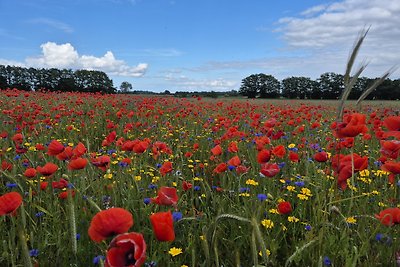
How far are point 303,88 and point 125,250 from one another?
4790 cm

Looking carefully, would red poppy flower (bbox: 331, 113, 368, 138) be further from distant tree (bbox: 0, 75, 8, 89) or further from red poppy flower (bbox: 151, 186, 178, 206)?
distant tree (bbox: 0, 75, 8, 89)

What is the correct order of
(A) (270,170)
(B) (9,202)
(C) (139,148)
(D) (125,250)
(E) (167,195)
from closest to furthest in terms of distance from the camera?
(D) (125,250) → (B) (9,202) → (E) (167,195) → (A) (270,170) → (C) (139,148)

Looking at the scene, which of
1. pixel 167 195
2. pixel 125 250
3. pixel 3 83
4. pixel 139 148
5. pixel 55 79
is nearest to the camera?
pixel 125 250

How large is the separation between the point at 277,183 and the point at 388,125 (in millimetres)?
1428

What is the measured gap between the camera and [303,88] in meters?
46.5

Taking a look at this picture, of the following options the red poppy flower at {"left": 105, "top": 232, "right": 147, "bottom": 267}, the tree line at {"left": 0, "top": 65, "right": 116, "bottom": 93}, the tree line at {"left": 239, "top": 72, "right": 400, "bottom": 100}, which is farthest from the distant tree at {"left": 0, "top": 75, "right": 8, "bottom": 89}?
the red poppy flower at {"left": 105, "top": 232, "right": 147, "bottom": 267}

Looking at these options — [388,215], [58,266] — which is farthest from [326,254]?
[58,266]

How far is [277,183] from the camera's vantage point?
326 centimetres

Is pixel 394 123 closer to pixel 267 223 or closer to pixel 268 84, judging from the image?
pixel 267 223

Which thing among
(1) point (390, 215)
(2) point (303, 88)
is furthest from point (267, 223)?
(2) point (303, 88)

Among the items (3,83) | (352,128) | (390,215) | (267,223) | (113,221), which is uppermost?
(3,83)

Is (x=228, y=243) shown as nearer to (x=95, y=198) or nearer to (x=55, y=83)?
(x=95, y=198)

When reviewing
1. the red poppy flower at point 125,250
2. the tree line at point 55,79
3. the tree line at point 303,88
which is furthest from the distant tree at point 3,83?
the red poppy flower at point 125,250

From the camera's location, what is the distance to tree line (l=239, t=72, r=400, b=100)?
3712 centimetres
